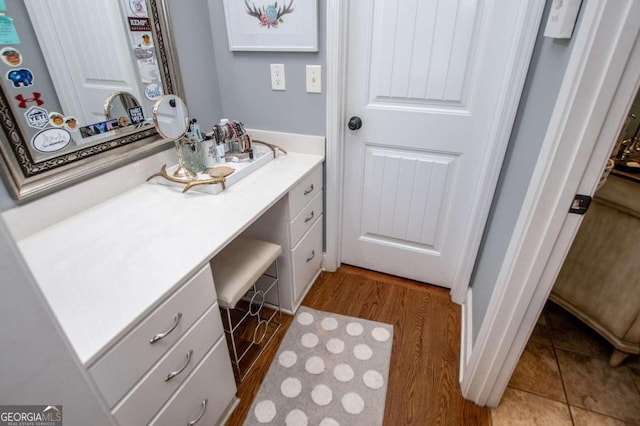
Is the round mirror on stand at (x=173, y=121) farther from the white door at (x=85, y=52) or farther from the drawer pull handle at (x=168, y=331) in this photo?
the drawer pull handle at (x=168, y=331)

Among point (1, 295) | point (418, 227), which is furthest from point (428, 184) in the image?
point (1, 295)

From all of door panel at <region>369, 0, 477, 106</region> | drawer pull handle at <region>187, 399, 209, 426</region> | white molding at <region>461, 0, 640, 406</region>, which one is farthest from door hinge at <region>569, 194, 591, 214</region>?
drawer pull handle at <region>187, 399, 209, 426</region>

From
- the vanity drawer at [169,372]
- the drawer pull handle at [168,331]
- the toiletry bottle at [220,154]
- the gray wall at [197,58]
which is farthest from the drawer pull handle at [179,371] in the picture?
the gray wall at [197,58]

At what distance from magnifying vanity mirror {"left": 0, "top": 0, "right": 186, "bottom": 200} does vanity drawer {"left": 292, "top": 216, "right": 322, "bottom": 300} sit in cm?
82

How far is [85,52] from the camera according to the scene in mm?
1133

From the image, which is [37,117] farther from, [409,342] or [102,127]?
[409,342]

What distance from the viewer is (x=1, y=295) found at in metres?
0.44

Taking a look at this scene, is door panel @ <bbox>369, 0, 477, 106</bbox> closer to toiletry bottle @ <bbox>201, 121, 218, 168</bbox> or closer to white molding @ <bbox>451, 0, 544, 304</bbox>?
white molding @ <bbox>451, 0, 544, 304</bbox>

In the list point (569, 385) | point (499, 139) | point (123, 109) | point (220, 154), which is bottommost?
point (569, 385)

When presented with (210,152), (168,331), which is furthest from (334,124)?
(168,331)

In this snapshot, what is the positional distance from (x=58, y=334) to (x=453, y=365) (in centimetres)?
149

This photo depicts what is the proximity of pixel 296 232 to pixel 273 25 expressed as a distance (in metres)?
0.97

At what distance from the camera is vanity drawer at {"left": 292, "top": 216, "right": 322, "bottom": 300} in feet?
5.47

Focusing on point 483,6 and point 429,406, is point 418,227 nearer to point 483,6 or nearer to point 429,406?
point 429,406
